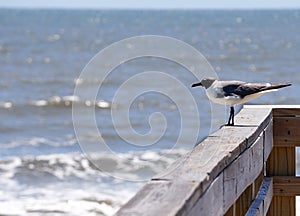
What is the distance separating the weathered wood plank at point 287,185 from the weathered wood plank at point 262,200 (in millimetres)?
97

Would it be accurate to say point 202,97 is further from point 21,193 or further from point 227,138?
point 227,138

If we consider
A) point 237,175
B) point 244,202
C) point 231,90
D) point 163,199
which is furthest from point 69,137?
point 163,199

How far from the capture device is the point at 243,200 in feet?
10.8

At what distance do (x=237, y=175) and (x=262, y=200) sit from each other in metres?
0.56

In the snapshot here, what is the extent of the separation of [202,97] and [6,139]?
647 cm

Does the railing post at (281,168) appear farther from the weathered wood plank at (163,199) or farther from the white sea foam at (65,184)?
the white sea foam at (65,184)

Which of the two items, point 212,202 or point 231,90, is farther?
point 231,90

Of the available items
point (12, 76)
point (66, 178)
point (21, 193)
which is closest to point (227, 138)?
point (21, 193)

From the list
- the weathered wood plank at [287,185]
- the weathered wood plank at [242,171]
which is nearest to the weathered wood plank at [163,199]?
the weathered wood plank at [242,171]

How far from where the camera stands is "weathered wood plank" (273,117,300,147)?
→ 3.88 m

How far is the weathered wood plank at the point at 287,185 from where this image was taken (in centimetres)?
389

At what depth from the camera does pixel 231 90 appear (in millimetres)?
3438

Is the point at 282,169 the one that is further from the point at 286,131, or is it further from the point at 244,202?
the point at 244,202

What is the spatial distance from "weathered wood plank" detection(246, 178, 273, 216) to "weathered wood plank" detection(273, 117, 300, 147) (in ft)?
0.70
